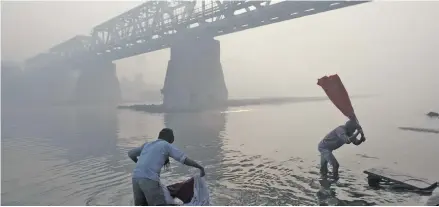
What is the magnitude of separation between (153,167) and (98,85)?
81.9 metres

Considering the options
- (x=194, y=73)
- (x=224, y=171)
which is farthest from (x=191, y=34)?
(x=224, y=171)

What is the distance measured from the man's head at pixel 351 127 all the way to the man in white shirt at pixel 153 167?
4.97m

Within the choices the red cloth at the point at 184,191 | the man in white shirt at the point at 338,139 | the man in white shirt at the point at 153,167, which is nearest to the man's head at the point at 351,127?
the man in white shirt at the point at 338,139

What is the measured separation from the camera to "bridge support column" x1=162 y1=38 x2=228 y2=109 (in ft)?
160

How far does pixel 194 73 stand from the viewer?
4928 centimetres

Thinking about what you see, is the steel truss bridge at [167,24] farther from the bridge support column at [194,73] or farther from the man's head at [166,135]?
the man's head at [166,135]

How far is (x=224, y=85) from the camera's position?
5266cm

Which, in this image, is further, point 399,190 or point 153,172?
point 399,190

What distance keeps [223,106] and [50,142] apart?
34.0 meters

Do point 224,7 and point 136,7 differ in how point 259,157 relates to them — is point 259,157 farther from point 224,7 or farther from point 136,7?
point 136,7

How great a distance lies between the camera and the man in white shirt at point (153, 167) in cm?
529

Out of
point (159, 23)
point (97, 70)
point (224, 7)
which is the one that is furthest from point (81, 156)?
point (97, 70)

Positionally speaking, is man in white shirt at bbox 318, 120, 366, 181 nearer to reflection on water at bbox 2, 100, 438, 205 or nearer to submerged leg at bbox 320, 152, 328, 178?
submerged leg at bbox 320, 152, 328, 178

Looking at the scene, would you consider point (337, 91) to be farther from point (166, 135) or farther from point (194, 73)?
point (194, 73)
